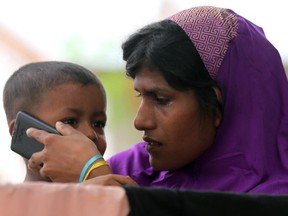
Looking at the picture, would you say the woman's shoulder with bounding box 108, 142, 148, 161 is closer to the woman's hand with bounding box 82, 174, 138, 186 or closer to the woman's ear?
the woman's ear

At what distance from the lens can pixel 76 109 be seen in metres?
2.08

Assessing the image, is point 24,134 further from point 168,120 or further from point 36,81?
point 168,120

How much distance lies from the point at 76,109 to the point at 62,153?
0.21 metres

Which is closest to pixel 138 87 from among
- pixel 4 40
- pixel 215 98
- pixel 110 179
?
pixel 215 98

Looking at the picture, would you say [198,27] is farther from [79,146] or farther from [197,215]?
[197,215]

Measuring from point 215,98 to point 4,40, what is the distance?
16.4ft

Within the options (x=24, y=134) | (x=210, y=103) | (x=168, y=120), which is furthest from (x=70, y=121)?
(x=210, y=103)

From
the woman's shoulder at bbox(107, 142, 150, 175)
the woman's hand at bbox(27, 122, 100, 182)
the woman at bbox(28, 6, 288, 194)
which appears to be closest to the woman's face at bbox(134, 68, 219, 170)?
the woman at bbox(28, 6, 288, 194)

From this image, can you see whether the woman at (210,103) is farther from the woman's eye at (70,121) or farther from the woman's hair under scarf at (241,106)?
the woman's eye at (70,121)

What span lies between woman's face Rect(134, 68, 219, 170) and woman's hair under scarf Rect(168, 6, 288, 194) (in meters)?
0.08

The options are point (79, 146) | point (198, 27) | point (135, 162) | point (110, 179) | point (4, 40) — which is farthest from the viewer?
point (4, 40)

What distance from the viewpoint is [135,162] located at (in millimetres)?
2359

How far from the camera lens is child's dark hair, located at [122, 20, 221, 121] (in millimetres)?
1957

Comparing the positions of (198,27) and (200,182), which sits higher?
(198,27)
